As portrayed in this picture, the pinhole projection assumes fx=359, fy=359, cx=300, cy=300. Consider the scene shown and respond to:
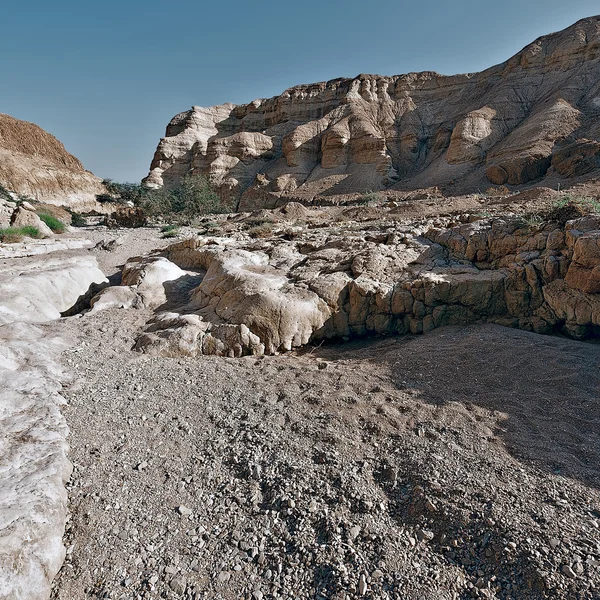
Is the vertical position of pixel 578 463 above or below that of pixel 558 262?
below

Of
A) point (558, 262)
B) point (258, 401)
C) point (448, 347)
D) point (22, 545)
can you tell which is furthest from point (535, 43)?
point (22, 545)

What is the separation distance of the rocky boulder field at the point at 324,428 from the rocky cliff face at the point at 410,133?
53.6ft

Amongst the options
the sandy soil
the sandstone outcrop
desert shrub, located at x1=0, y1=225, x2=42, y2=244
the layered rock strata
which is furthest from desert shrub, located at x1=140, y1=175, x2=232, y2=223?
the sandy soil

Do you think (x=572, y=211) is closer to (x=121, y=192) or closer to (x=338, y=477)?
(x=338, y=477)

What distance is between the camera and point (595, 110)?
2194cm

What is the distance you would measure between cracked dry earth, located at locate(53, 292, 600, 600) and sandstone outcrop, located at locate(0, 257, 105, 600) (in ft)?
0.40

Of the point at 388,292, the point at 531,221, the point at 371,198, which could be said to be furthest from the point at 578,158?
the point at 388,292

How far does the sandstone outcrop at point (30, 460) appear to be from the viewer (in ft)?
6.25

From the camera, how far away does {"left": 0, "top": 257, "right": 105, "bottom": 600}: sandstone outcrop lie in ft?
6.25

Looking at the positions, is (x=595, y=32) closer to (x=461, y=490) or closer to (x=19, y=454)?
(x=461, y=490)

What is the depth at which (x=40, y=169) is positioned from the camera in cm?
3114

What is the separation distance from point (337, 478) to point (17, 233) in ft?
47.3

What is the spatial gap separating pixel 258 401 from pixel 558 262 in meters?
4.66

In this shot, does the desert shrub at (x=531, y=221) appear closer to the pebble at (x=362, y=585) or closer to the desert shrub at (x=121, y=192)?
the pebble at (x=362, y=585)
